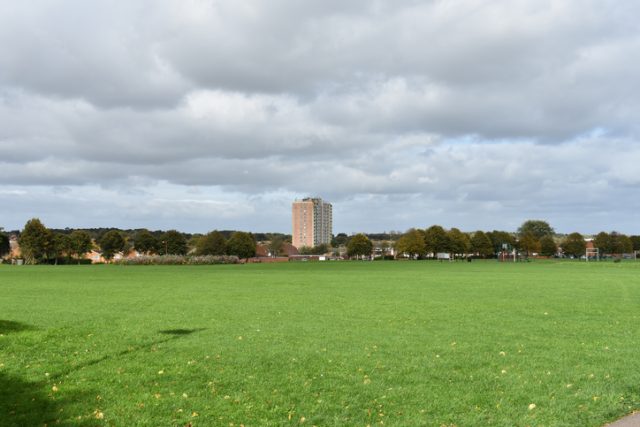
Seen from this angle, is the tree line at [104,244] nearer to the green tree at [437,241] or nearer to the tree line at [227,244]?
the tree line at [227,244]

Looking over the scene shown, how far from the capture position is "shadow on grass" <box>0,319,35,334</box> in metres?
15.8

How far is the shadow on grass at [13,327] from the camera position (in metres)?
15.8

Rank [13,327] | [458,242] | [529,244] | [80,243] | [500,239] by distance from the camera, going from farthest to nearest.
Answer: [500,239]
[529,244]
[458,242]
[80,243]
[13,327]

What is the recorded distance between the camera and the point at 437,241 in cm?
15800

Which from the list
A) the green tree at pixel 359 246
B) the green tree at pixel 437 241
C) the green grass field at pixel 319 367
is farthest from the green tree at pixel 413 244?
the green grass field at pixel 319 367

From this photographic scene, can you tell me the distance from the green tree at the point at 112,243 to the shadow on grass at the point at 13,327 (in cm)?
12378

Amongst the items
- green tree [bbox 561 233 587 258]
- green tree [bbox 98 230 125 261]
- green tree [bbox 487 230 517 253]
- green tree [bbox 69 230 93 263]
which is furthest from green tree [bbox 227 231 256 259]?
green tree [bbox 561 233 587 258]

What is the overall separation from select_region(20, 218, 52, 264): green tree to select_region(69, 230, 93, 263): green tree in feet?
25.8

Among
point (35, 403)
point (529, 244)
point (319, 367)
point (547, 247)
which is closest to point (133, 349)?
point (35, 403)

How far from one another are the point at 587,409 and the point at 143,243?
141 m

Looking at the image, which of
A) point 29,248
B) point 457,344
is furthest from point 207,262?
point 457,344

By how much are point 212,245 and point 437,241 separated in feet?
205

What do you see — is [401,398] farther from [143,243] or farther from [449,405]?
[143,243]

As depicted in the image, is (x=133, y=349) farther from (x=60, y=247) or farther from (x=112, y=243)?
(x=112, y=243)
